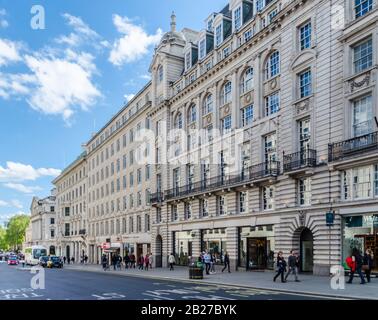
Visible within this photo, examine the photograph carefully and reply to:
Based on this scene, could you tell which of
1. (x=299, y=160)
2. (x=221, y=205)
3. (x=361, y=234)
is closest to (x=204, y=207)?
(x=221, y=205)

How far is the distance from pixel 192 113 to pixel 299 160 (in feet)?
64.1

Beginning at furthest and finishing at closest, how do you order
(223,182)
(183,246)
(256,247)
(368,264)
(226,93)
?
(183,246)
(226,93)
(223,182)
(256,247)
(368,264)

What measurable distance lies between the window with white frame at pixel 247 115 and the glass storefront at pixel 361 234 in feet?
44.1

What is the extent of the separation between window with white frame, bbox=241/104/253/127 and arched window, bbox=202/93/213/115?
18.5 ft

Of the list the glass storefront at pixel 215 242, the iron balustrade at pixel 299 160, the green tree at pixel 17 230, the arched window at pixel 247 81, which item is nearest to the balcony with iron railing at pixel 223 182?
the iron balustrade at pixel 299 160

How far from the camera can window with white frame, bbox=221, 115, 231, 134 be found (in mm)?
42553

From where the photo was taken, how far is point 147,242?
2279 inches

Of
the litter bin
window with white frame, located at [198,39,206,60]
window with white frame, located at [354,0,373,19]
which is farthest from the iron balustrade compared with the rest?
window with white frame, located at [198,39,206,60]

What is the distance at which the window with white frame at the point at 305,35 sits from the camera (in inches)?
1282

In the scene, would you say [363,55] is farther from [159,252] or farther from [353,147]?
[159,252]

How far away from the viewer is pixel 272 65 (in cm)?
3678

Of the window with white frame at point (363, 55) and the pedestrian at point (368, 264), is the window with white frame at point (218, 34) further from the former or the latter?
the pedestrian at point (368, 264)

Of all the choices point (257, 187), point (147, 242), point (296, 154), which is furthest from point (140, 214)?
point (296, 154)
